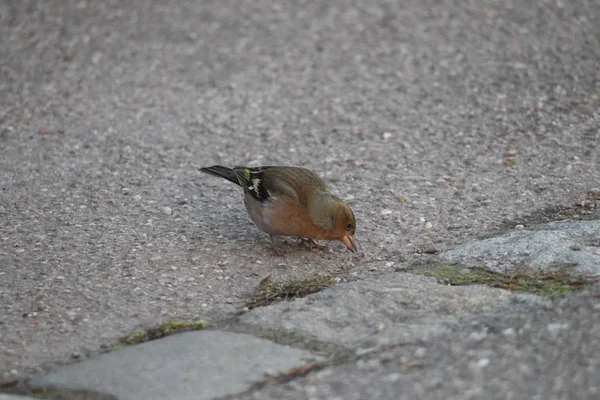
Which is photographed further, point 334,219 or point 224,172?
point 224,172

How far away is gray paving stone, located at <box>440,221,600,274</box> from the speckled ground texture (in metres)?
0.24

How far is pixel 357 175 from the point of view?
6109 millimetres

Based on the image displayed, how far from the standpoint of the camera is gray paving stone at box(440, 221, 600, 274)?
450 centimetres

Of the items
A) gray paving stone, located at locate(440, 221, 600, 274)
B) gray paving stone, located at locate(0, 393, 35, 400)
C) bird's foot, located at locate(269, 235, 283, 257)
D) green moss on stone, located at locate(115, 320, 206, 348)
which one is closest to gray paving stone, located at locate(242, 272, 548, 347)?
green moss on stone, located at locate(115, 320, 206, 348)

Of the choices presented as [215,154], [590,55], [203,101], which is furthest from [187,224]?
[590,55]

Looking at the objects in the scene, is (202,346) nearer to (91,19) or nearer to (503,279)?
(503,279)

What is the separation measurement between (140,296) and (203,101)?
329 cm

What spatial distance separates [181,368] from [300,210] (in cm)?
158

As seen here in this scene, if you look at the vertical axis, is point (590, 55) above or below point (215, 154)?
above

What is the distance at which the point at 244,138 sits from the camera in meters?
6.82

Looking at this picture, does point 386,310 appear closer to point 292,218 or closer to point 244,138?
point 292,218

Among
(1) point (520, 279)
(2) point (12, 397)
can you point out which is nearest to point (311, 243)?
(1) point (520, 279)

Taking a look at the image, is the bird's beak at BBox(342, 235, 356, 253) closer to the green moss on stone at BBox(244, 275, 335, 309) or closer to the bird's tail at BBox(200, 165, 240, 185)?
the green moss on stone at BBox(244, 275, 335, 309)

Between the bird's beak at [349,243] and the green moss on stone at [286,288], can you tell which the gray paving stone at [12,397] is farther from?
the bird's beak at [349,243]
